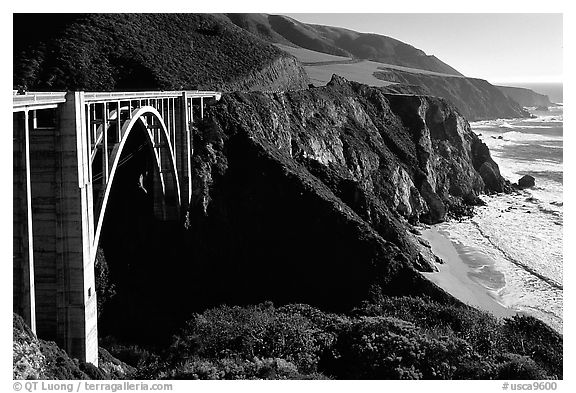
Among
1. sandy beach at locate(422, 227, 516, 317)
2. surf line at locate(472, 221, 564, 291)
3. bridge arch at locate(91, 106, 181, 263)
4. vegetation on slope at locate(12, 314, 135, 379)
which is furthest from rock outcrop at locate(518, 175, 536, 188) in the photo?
vegetation on slope at locate(12, 314, 135, 379)

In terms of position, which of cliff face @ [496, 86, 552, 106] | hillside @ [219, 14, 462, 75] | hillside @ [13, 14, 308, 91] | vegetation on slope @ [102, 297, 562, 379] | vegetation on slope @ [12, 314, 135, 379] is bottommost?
vegetation on slope @ [102, 297, 562, 379]

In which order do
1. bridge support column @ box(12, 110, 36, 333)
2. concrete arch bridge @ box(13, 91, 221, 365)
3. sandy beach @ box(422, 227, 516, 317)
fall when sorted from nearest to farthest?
bridge support column @ box(12, 110, 36, 333) < concrete arch bridge @ box(13, 91, 221, 365) < sandy beach @ box(422, 227, 516, 317)

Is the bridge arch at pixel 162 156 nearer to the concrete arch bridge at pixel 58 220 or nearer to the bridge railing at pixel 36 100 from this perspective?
the concrete arch bridge at pixel 58 220

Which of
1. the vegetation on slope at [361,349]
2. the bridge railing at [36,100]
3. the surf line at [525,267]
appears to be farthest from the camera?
the surf line at [525,267]

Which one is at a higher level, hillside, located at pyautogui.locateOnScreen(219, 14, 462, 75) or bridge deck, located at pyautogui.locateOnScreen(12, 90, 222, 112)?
hillside, located at pyautogui.locateOnScreen(219, 14, 462, 75)

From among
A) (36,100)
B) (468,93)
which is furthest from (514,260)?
(468,93)

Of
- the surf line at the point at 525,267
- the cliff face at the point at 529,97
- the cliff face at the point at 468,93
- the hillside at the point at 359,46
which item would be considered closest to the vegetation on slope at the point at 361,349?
the surf line at the point at 525,267

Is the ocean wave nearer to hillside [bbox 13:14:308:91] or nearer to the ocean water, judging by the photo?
the ocean water
